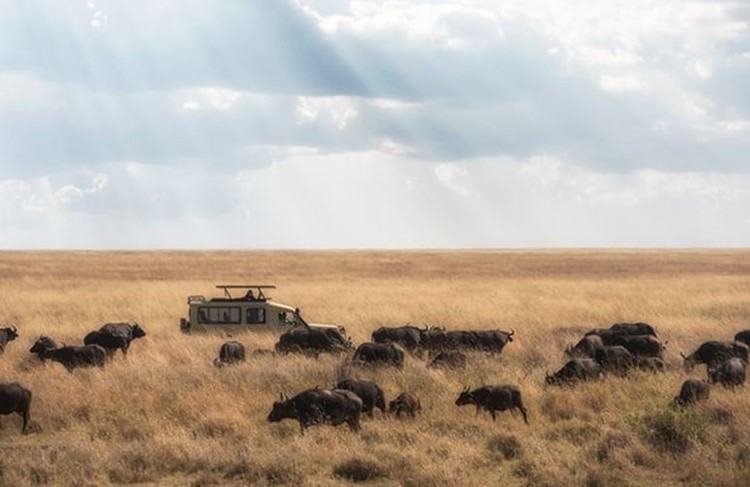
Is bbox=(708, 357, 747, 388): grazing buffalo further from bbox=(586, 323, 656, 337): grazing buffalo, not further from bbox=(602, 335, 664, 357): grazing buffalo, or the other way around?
bbox=(586, 323, 656, 337): grazing buffalo

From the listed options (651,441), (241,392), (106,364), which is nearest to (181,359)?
(106,364)

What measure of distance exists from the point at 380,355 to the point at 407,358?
1307 millimetres

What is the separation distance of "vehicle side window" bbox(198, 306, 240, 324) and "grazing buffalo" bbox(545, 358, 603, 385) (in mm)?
10872

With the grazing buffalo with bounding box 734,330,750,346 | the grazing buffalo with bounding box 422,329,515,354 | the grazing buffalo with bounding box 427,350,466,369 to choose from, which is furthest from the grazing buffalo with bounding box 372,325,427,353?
the grazing buffalo with bounding box 734,330,750,346

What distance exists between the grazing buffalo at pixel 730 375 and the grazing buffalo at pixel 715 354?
213 centimetres

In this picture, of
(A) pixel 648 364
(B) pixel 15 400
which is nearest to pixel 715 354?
(A) pixel 648 364

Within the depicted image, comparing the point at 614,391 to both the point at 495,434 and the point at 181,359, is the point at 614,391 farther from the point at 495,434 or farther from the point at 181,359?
the point at 181,359

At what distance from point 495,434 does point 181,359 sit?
10.6m

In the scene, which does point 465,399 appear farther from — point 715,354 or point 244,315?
point 244,315

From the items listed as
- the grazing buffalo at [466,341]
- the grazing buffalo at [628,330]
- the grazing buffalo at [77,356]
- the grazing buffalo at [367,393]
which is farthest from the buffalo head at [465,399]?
the grazing buffalo at [628,330]

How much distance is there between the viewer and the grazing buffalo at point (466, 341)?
24.0m

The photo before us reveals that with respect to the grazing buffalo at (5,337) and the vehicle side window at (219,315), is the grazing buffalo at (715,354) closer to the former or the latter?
the vehicle side window at (219,315)

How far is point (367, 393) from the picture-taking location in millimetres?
15805

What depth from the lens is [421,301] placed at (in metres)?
42.0
